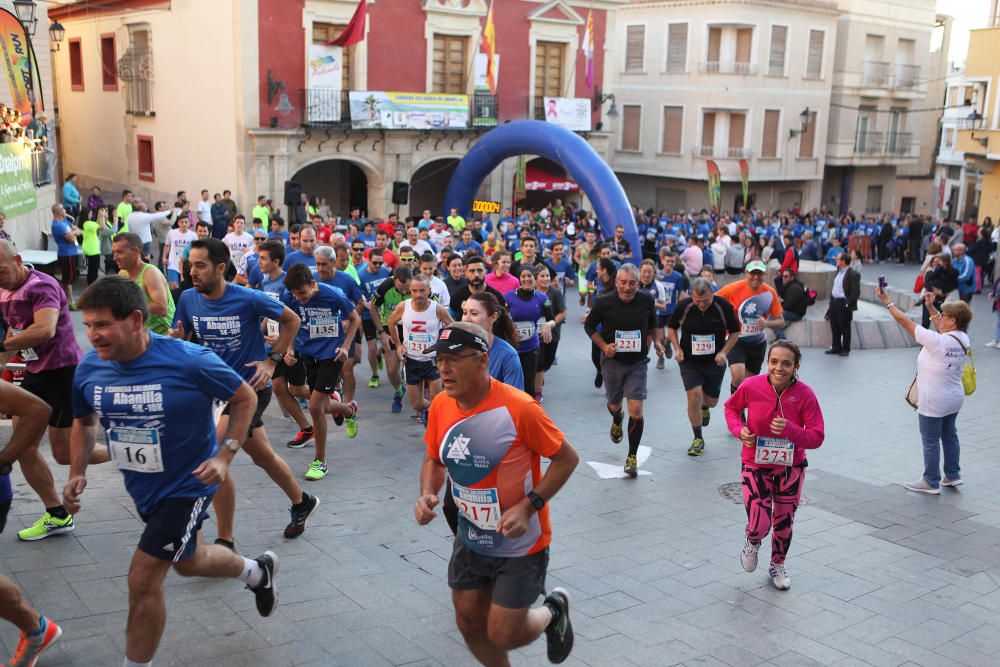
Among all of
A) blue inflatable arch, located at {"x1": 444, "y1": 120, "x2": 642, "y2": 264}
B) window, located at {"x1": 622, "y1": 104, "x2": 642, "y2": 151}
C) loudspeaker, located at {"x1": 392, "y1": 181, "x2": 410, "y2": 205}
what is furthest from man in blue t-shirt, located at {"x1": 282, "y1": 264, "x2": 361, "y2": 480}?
window, located at {"x1": 622, "y1": 104, "x2": 642, "y2": 151}

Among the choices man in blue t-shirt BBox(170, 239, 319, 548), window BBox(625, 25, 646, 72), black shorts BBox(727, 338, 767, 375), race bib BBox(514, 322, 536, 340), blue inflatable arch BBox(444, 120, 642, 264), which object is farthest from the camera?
window BBox(625, 25, 646, 72)

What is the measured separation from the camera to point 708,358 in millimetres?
9086

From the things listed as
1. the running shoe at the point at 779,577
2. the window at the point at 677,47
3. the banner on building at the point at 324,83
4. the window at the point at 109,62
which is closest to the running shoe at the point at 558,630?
the running shoe at the point at 779,577

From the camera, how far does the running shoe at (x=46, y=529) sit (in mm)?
6082

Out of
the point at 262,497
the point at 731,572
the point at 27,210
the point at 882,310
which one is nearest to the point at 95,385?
the point at 262,497

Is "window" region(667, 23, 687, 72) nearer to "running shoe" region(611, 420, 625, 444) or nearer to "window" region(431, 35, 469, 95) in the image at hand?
"window" region(431, 35, 469, 95)

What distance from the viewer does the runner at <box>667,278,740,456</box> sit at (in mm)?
8969

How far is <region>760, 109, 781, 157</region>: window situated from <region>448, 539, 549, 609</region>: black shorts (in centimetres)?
3753

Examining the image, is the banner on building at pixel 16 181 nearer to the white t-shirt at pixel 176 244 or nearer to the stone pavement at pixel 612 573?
the white t-shirt at pixel 176 244

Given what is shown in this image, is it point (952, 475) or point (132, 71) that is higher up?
point (132, 71)

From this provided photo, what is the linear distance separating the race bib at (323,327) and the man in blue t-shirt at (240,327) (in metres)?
1.65

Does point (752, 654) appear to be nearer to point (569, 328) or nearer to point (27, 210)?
point (569, 328)

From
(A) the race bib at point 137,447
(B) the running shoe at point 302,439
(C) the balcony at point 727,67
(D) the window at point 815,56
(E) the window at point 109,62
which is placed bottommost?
(B) the running shoe at point 302,439

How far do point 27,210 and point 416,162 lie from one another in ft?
48.1
